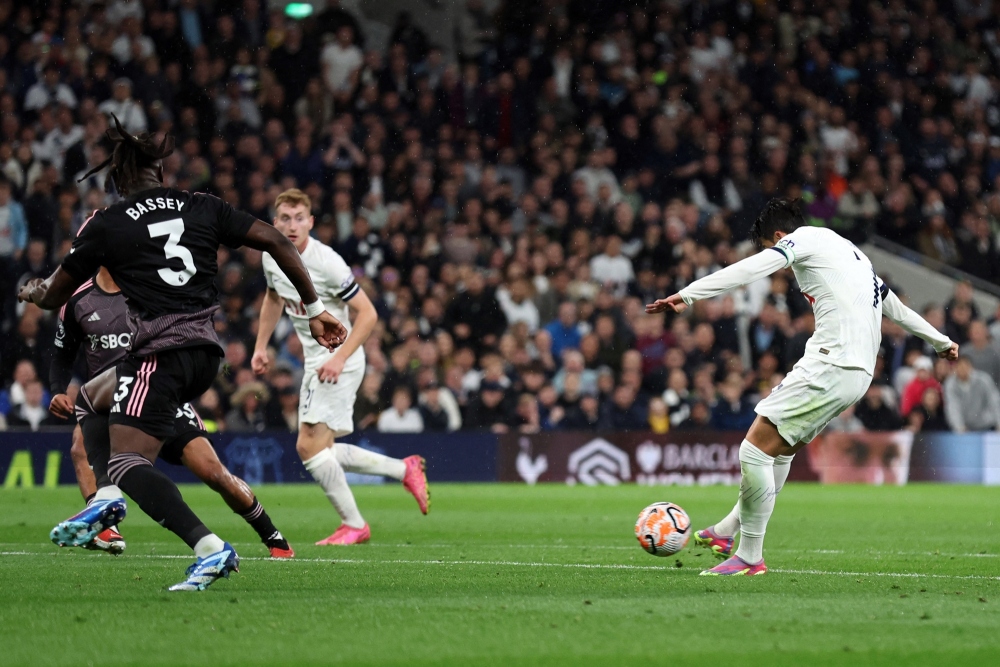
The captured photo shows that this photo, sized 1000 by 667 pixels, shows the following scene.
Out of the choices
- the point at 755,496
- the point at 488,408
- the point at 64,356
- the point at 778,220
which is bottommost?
the point at 755,496

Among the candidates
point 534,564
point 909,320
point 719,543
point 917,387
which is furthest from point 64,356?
point 917,387

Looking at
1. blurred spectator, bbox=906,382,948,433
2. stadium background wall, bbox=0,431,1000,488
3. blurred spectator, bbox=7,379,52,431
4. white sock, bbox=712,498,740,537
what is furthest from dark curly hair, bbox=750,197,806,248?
blurred spectator, bbox=906,382,948,433

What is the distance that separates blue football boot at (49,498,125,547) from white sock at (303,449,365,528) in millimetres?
3774

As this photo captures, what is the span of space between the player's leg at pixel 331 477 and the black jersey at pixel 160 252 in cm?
356

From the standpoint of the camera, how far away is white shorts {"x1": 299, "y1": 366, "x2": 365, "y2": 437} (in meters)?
10.6

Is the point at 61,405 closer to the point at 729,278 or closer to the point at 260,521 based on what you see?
the point at 260,521

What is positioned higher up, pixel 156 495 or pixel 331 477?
pixel 156 495

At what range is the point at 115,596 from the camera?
6629mm

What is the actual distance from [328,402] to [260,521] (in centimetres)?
211

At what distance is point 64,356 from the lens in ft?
32.3

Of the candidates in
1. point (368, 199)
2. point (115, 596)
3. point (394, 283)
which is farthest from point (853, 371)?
point (368, 199)

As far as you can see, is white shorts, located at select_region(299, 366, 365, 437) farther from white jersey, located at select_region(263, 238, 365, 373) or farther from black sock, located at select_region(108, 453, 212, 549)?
black sock, located at select_region(108, 453, 212, 549)

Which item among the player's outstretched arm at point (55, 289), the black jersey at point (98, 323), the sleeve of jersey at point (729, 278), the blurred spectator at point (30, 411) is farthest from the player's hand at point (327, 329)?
the blurred spectator at point (30, 411)

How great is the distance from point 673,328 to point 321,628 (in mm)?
15379
